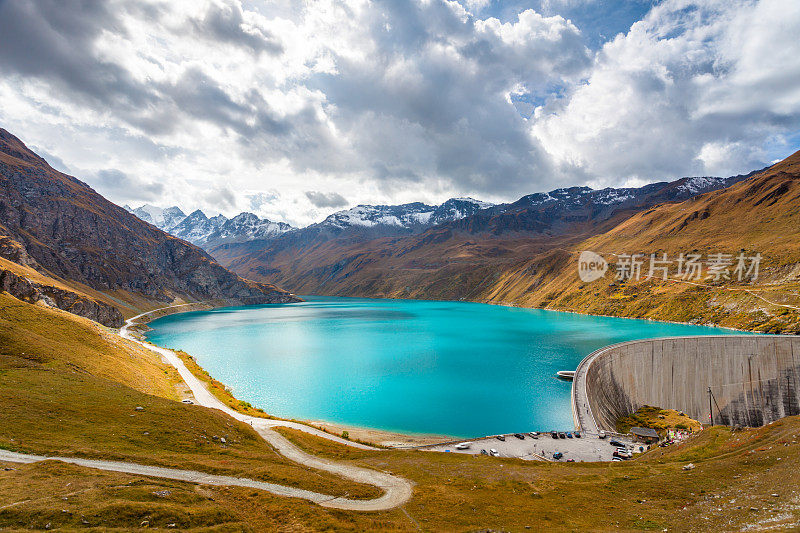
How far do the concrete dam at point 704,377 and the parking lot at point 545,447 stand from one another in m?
18.5

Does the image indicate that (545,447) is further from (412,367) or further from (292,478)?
(412,367)

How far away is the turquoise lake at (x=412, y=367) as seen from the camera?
61.2 m

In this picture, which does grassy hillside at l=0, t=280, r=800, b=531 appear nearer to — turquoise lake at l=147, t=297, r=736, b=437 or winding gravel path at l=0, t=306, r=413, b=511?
winding gravel path at l=0, t=306, r=413, b=511

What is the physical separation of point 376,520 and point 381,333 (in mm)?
130013

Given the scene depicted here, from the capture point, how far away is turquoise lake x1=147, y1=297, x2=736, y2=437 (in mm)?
61188

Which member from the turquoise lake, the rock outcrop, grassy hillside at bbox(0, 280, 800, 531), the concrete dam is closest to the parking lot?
grassy hillside at bbox(0, 280, 800, 531)

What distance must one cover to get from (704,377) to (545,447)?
55272 mm

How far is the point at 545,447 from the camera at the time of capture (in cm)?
4562

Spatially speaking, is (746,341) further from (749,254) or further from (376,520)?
(749,254)

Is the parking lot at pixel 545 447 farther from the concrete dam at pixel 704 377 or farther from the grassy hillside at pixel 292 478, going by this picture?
the concrete dam at pixel 704 377

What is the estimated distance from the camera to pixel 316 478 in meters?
26.3

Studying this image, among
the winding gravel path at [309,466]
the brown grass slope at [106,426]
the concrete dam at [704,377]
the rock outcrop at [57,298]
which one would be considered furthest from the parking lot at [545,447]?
the rock outcrop at [57,298]

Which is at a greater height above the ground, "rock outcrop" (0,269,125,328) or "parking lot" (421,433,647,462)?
"rock outcrop" (0,269,125,328)

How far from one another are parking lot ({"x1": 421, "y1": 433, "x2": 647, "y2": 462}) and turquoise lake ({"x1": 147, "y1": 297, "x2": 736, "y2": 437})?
7495 millimetres
